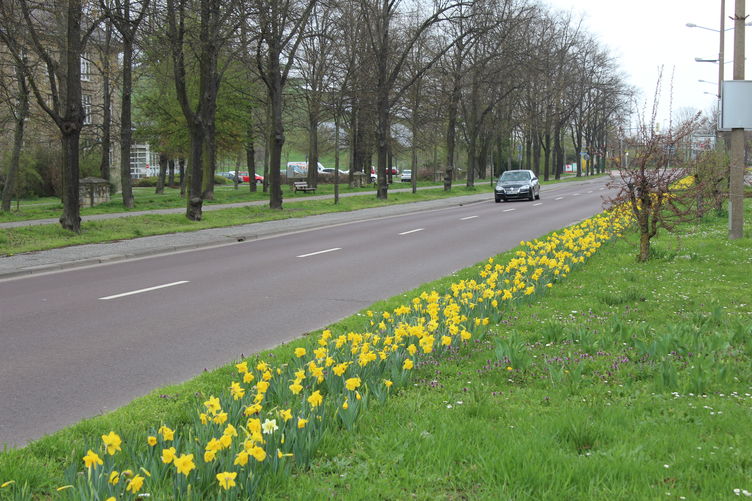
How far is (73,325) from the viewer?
803 cm

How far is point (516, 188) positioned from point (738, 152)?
22.7 metres

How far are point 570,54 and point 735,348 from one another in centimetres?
6624

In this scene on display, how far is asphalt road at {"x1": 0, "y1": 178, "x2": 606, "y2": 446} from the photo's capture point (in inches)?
221

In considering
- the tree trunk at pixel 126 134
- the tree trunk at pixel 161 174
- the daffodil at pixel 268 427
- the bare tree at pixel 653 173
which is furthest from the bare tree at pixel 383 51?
the daffodil at pixel 268 427

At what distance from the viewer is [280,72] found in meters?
30.4

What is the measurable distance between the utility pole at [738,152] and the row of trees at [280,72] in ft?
8.74

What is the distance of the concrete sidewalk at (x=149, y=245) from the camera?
13.5 m

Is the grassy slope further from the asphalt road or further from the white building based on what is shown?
the white building

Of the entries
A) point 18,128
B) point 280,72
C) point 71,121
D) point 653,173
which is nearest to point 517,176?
point 280,72

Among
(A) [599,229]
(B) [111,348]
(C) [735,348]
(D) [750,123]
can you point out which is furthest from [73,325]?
(D) [750,123]

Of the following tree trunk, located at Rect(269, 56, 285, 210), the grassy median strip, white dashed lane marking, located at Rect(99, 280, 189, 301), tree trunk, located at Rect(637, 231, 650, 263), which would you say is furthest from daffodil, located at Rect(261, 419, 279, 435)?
tree trunk, located at Rect(269, 56, 285, 210)

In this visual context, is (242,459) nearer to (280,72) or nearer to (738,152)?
(738,152)

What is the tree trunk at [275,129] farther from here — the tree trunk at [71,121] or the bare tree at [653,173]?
the bare tree at [653,173]

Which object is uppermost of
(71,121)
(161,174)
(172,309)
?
(71,121)
